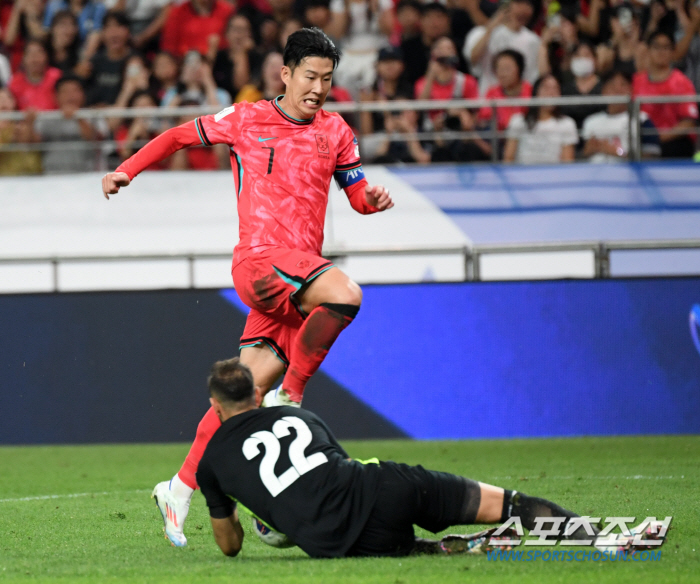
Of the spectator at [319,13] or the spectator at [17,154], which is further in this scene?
the spectator at [319,13]

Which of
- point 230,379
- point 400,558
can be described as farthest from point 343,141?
point 400,558

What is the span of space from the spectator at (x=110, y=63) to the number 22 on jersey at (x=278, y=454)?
9845 mm

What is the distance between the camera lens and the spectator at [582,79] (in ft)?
38.5

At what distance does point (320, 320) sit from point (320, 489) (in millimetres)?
1045

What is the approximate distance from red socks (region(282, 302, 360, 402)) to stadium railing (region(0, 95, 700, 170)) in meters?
6.82

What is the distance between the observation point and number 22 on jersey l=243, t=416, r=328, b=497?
12.6 feet

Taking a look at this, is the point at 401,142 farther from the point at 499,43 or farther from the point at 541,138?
the point at 499,43

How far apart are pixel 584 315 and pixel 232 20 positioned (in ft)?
20.3

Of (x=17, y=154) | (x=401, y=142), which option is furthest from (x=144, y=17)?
(x=401, y=142)

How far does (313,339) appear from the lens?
15.4ft

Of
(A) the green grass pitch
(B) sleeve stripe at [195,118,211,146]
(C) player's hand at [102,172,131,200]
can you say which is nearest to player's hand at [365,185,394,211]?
(B) sleeve stripe at [195,118,211,146]

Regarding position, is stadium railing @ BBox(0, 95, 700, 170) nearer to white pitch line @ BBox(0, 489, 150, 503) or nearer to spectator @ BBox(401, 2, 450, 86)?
spectator @ BBox(401, 2, 450, 86)

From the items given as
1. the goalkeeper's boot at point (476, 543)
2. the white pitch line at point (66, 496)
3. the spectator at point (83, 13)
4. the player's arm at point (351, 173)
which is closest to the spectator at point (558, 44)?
the spectator at point (83, 13)

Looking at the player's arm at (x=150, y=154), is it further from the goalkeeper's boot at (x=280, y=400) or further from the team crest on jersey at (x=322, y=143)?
the goalkeeper's boot at (x=280, y=400)
